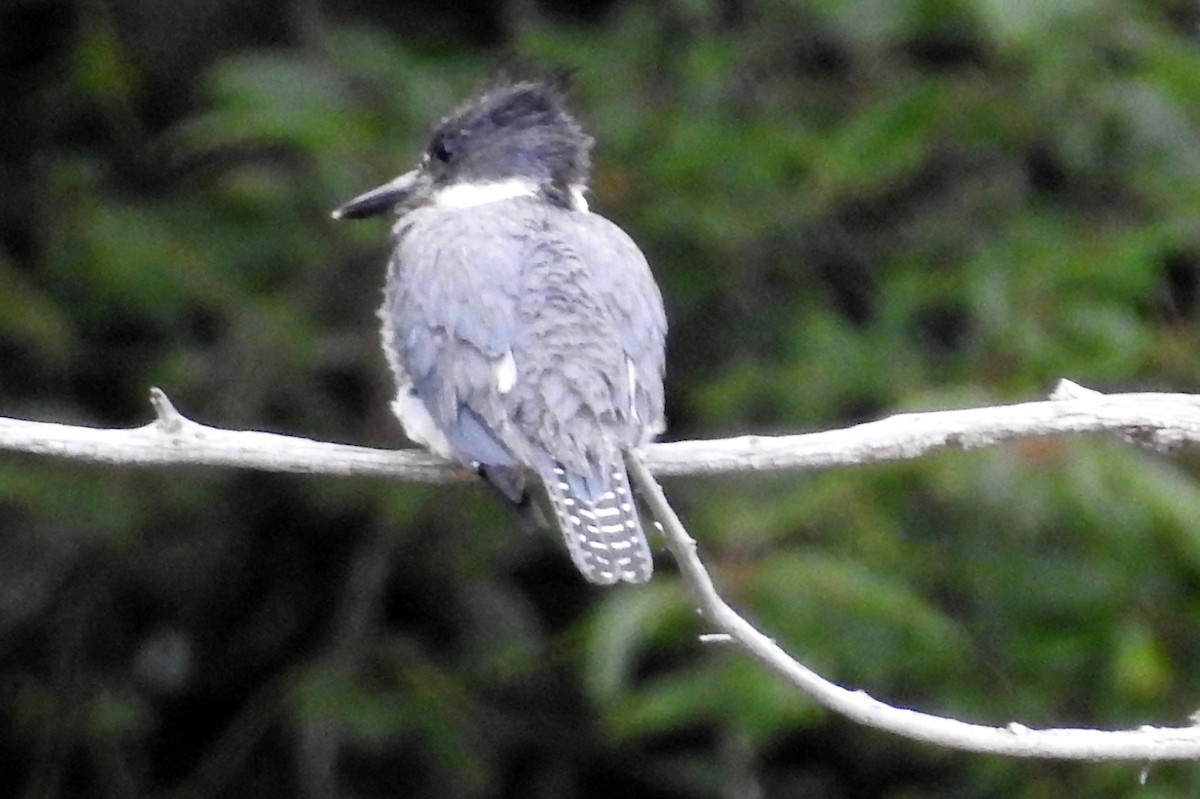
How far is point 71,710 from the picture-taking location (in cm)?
470

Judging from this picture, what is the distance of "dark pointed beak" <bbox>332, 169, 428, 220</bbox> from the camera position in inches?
146

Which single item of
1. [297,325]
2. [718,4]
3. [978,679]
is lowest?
[978,679]

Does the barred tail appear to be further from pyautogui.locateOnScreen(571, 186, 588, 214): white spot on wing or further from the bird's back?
pyautogui.locateOnScreen(571, 186, 588, 214): white spot on wing

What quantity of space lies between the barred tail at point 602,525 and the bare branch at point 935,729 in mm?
241

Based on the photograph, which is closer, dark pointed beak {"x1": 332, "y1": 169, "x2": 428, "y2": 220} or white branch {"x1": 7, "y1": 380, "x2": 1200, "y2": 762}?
white branch {"x1": 7, "y1": 380, "x2": 1200, "y2": 762}

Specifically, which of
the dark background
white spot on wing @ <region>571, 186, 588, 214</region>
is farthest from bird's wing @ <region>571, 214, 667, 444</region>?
the dark background

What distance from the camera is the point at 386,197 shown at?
374cm

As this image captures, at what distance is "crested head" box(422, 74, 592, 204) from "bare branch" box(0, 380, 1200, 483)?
2.96ft

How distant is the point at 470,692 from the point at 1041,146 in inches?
62.0

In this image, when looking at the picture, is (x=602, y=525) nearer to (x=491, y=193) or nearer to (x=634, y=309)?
(x=634, y=309)

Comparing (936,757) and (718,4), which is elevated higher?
(718,4)

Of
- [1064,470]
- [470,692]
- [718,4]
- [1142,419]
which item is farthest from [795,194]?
[1142,419]

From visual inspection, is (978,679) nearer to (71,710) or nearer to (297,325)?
(297,325)

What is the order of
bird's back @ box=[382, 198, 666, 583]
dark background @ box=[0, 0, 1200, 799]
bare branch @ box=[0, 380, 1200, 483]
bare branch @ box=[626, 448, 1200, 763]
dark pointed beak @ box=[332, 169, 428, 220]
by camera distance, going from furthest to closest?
dark background @ box=[0, 0, 1200, 799], dark pointed beak @ box=[332, 169, 428, 220], bird's back @ box=[382, 198, 666, 583], bare branch @ box=[0, 380, 1200, 483], bare branch @ box=[626, 448, 1200, 763]
